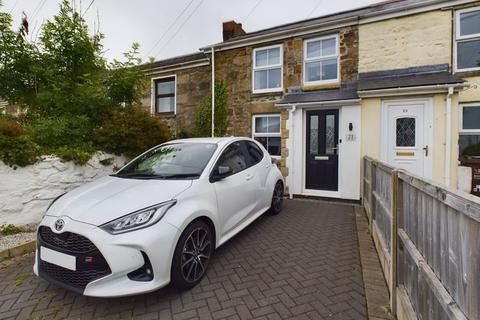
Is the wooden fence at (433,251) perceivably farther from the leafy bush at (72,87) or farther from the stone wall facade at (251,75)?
the stone wall facade at (251,75)

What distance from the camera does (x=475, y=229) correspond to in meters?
1.09

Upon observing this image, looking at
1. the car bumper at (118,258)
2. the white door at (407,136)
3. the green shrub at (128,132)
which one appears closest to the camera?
the car bumper at (118,258)

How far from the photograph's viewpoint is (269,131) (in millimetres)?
8586

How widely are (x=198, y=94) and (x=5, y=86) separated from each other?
18.8 ft

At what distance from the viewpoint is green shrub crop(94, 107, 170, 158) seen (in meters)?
5.76

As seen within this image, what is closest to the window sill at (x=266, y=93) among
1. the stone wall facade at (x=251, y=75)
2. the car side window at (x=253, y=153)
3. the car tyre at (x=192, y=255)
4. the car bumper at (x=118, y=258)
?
the stone wall facade at (x=251, y=75)

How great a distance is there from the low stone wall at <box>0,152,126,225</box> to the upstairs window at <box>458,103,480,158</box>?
863 centimetres

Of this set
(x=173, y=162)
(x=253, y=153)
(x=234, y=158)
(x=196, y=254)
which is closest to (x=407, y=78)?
(x=253, y=153)

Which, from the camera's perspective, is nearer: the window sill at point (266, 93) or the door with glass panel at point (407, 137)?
the door with glass panel at point (407, 137)

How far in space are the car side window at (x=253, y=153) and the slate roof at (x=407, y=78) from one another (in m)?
3.57

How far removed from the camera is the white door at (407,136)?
6.44 meters

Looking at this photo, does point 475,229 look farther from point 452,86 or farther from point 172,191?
point 452,86

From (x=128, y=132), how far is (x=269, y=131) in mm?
4436

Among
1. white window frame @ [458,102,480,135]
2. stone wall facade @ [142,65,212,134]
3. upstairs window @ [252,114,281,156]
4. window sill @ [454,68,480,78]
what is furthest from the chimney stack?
white window frame @ [458,102,480,135]
